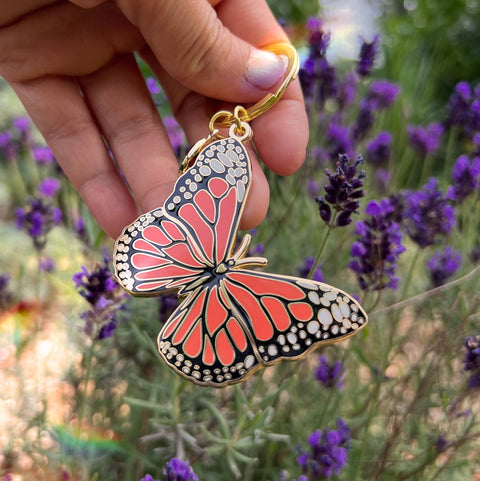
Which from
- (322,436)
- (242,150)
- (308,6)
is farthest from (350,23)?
(322,436)

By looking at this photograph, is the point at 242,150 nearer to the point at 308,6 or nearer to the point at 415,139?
the point at 415,139

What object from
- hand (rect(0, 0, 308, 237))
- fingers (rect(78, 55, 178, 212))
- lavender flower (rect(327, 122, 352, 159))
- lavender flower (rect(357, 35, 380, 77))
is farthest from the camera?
lavender flower (rect(357, 35, 380, 77))

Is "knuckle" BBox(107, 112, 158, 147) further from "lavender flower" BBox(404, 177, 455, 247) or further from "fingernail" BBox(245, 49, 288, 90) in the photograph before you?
"lavender flower" BBox(404, 177, 455, 247)

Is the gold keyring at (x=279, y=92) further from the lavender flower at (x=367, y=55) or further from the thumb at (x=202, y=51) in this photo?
the lavender flower at (x=367, y=55)

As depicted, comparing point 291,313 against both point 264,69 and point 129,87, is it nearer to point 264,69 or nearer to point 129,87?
point 264,69

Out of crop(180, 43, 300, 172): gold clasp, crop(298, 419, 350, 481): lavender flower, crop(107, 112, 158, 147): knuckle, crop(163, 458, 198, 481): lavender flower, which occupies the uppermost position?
crop(180, 43, 300, 172): gold clasp

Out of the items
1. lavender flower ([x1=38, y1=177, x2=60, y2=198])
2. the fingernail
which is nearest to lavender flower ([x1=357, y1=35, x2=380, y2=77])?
the fingernail

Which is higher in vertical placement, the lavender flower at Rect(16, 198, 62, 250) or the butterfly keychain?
the butterfly keychain

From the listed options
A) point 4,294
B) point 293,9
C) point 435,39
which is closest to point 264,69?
point 4,294
